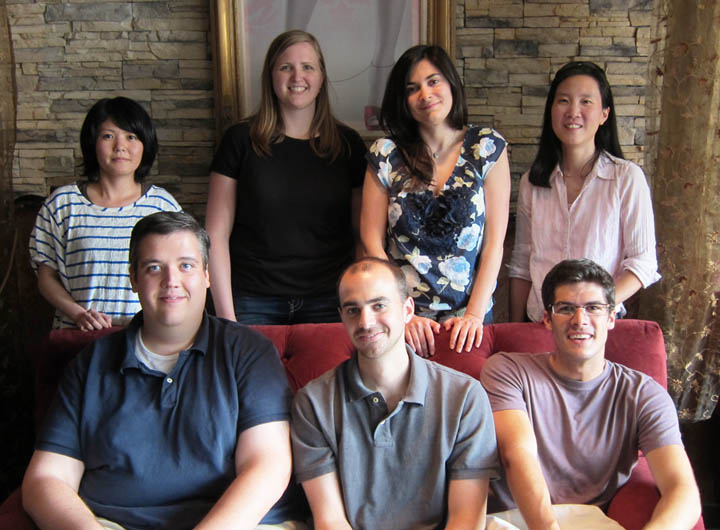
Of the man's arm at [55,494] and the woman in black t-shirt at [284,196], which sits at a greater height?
the woman in black t-shirt at [284,196]

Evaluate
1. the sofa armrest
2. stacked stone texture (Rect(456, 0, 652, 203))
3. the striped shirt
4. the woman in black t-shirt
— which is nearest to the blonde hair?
the woman in black t-shirt

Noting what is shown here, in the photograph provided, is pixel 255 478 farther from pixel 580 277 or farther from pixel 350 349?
pixel 580 277

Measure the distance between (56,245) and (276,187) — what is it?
73cm

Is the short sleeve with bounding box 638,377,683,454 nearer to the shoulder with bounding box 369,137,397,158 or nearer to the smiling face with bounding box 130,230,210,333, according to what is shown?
the shoulder with bounding box 369,137,397,158

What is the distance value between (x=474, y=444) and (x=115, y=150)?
1.45m

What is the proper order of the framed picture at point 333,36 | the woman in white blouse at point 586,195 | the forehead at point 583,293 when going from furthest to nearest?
the framed picture at point 333,36
the woman in white blouse at point 586,195
the forehead at point 583,293

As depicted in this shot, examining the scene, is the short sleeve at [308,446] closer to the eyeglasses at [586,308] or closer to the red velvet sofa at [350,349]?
the red velvet sofa at [350,349]

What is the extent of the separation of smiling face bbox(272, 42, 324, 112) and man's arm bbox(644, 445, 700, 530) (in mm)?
1469

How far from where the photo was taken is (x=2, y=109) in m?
2.30

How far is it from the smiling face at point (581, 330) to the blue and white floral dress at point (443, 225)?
15.0 inches

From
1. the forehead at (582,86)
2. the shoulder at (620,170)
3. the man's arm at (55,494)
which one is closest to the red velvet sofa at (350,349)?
the man's arm at (55,494)

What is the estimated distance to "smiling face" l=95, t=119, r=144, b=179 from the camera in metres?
2.16

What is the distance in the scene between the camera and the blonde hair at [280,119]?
221 centimetres

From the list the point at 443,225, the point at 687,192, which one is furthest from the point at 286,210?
the point at 687,192
